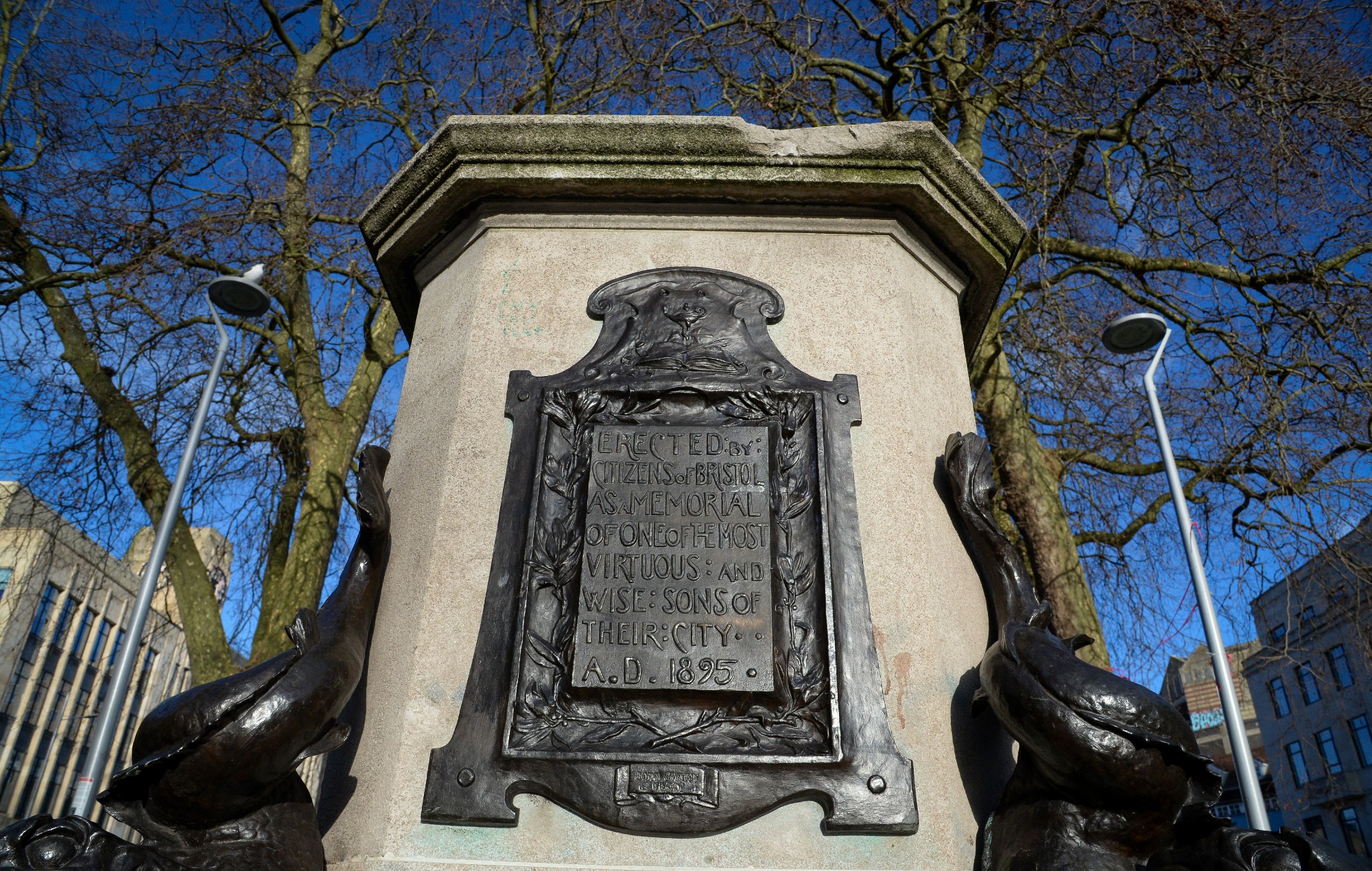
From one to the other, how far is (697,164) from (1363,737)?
4268cm

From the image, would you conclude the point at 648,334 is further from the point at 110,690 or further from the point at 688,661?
the point at 110,690

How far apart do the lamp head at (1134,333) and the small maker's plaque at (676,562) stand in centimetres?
534

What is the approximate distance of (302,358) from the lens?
1000cm

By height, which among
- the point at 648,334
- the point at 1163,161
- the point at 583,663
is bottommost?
the point at 583,663

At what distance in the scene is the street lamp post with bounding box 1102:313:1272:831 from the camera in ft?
20.3

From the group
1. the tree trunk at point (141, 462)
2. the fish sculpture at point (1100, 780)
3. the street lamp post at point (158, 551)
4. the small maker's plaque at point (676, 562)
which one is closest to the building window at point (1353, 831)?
the tree trunk at point (141, 462)

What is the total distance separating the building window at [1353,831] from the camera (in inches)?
1258

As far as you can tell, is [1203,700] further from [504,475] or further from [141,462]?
[504,475]

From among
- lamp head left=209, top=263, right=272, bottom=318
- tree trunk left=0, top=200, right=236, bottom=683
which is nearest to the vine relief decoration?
lamp head left=209, top=263, right=272, bottom=318

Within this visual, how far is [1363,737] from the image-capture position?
119ft

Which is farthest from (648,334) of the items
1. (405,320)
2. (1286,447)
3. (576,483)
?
(1286,447)

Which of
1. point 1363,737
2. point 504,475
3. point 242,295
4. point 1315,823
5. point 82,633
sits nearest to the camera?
point 504,475

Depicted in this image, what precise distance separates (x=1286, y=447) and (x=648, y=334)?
21.2 ft

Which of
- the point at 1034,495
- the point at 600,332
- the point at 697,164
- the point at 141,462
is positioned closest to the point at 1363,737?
the point at 1034,495
